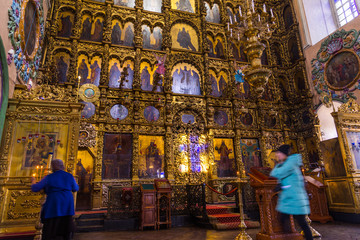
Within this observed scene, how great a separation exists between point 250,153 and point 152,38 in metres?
8.46

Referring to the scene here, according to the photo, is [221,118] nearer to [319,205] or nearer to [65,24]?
[319,205]

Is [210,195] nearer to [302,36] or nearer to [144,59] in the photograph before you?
[144,59]

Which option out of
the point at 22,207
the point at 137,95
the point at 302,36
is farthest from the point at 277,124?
the point at 22,207

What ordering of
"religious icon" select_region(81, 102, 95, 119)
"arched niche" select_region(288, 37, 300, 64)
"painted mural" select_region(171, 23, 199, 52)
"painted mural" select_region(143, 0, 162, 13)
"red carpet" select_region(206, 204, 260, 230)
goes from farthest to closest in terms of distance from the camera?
1. "arched niche" select_region(288, 37, 300, 64)
2. "painted mural" select_region(143, 0, 162, 13)
3. "painted mural" select_region(171, 23, 199, 52)
4. "religious icon" select_region(81, 102, 95, 119)
5. "red carpet" select_region(206, 204, 260, 230)

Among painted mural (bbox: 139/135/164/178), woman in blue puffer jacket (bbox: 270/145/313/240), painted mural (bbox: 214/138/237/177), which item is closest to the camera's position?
woman in blue puffer jacket (bbox: 270/145/313/240)

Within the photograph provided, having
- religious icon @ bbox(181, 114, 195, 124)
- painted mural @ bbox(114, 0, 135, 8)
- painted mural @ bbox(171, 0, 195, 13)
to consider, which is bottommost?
religious icon @ bbox(181, 114, 195, 124)

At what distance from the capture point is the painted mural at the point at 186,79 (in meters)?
12.7

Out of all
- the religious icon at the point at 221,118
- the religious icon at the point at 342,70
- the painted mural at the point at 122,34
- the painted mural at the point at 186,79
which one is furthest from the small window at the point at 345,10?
the painted mural at the point at 122,34

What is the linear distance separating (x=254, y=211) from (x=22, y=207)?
6.78m

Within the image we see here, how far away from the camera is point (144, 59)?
12438mm

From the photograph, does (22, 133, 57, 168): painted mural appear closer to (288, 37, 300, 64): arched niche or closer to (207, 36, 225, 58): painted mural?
(207, 36, 225, 58): painted mural

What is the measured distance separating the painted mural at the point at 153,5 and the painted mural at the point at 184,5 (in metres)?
0.86

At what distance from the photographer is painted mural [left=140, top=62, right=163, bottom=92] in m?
12.2

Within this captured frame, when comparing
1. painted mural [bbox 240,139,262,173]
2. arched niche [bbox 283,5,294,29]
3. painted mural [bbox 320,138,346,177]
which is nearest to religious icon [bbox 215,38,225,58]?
arched niche [bbox 283,5,294,29]
